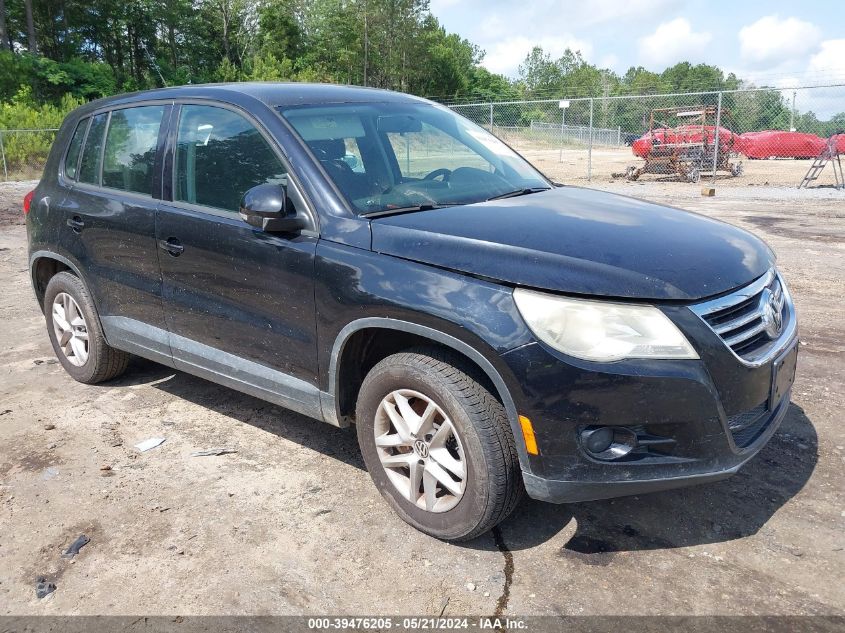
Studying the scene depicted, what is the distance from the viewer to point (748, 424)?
278cm

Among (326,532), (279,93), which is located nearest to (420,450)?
(326,532)

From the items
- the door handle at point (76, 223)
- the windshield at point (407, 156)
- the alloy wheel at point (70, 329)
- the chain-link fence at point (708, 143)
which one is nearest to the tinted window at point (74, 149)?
the door handle at point (76, 223)

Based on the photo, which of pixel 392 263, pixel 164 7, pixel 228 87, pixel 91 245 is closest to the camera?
pixel 392 263

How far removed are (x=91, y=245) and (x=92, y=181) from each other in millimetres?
420

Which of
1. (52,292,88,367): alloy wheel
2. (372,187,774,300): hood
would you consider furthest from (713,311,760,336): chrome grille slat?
(52,292,88,367): alloy wheel

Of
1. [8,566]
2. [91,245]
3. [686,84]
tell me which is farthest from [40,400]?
[686,84]

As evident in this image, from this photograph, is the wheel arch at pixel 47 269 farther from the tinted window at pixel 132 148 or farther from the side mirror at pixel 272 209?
the side mirror at pixel 272 209

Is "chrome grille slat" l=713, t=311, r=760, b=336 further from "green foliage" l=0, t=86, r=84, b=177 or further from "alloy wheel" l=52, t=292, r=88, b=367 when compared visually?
"green foliage" l=0, t=86, r=84, b=177

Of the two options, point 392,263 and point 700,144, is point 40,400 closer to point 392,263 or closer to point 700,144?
point 392,263

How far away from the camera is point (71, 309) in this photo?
4754 mm

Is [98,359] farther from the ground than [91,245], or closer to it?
closer to it

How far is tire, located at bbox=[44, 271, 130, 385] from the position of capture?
14.9ft

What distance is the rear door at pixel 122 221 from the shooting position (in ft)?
13.1

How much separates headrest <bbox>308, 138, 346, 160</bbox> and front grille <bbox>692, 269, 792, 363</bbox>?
1.78 meters
